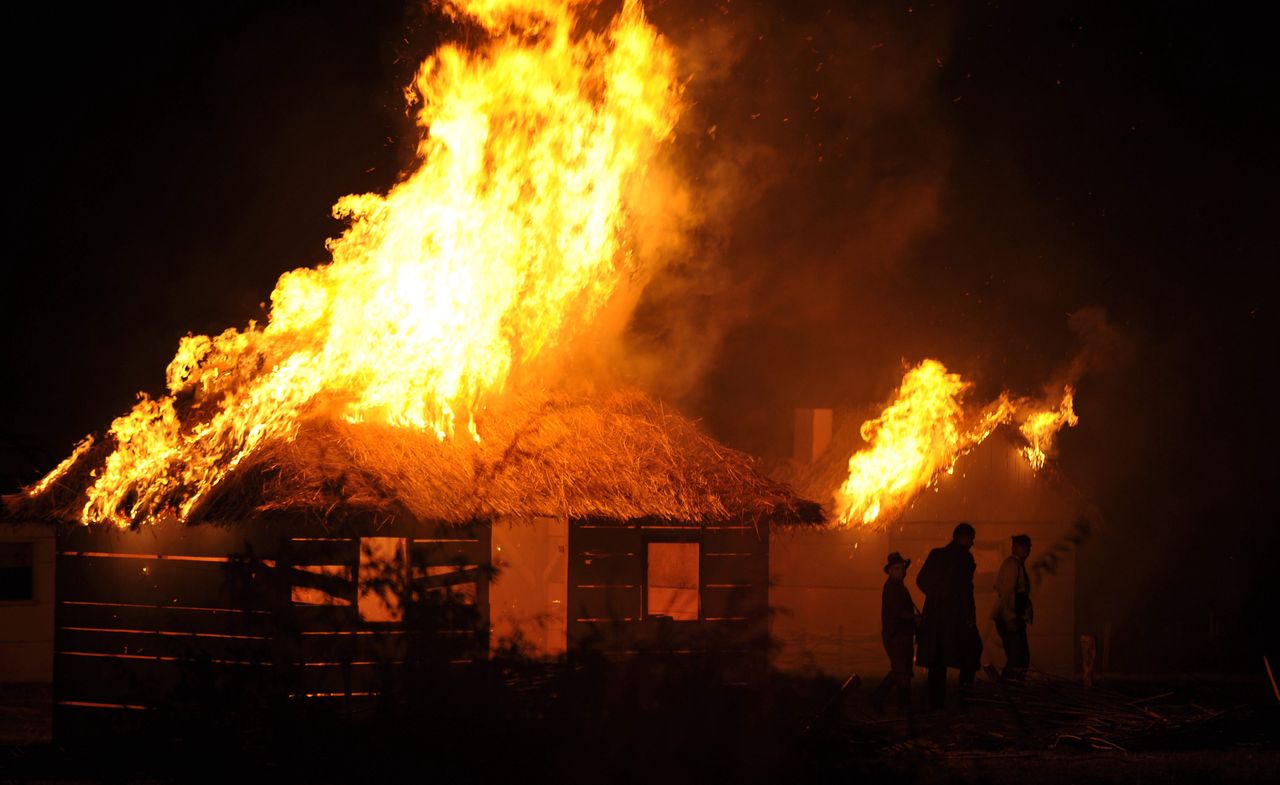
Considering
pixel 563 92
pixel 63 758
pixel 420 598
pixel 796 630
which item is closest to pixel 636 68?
pixel 563 92

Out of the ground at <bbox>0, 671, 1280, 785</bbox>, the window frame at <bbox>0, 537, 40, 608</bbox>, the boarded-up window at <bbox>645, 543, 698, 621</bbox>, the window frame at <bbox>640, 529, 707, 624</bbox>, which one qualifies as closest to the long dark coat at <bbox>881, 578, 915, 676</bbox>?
the ground at <bbox>0, 671, 1280, 785</bbox>

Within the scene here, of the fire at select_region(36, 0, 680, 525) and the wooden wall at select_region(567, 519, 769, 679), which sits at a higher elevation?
the fire at select_region(36, 0, 680, 525)

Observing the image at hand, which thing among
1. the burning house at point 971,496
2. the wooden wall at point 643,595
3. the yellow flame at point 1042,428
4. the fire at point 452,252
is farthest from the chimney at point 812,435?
the fire at point 452,252

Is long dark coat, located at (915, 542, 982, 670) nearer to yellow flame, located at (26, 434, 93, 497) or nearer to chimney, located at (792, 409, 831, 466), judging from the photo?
yellow flame, located at (26, 434, 93, 497)

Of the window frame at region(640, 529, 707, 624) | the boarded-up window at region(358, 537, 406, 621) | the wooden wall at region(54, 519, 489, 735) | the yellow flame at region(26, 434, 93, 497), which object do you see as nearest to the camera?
the boarded-up window at region(358, 537, 406, 621)

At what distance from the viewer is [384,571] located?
11750mm

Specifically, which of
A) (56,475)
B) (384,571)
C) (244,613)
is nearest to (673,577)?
(384,571)

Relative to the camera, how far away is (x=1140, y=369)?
74.4 ft

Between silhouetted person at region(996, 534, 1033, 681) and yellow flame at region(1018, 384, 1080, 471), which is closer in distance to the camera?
silhouetted person at region(996, 534, 1033, 681)

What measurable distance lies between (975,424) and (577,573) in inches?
299

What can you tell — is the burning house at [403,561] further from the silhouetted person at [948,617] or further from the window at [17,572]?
the window at [17,572]

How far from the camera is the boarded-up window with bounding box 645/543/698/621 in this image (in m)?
17.4

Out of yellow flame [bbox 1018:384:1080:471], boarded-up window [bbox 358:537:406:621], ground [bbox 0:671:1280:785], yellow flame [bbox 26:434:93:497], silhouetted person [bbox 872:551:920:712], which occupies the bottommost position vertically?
ground [bbox 0:671:1280:785]

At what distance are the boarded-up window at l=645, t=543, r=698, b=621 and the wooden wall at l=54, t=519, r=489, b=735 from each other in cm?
518
